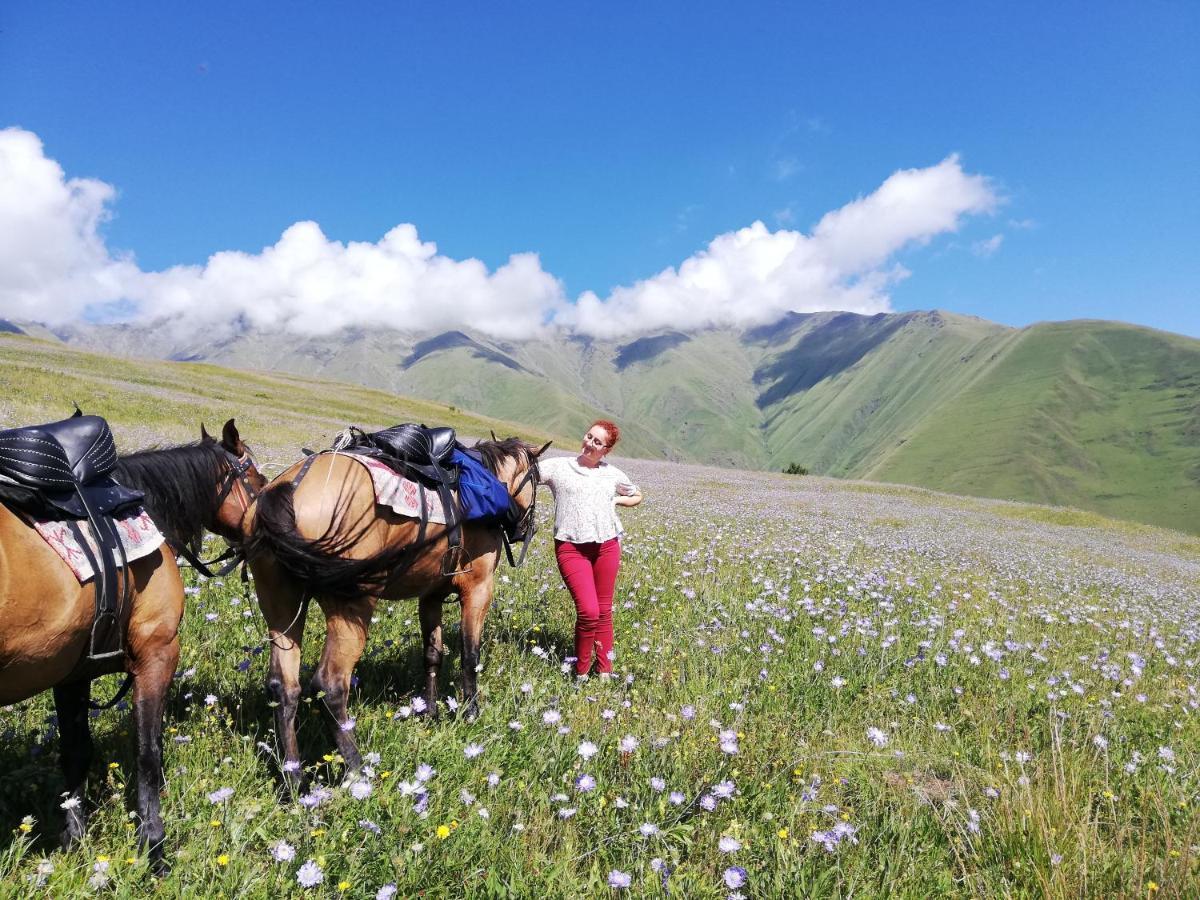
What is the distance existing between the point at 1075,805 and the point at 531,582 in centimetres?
642

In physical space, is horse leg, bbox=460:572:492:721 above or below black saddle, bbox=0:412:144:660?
below

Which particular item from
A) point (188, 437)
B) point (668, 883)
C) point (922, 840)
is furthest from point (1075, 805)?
point (188, 437)

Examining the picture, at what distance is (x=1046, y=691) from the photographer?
5766 millimetres

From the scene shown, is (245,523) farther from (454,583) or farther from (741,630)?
(741,630)


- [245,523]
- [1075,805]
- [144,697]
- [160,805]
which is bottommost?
[160,805]

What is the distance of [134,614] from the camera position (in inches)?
130

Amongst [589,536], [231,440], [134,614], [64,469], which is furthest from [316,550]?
[589,536]

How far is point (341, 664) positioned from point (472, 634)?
1.30m

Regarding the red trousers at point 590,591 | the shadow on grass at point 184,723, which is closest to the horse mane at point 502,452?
the red trousers at point 590,591

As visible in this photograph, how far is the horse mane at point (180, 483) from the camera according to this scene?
13.0 feet

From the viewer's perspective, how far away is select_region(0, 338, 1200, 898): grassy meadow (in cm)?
292

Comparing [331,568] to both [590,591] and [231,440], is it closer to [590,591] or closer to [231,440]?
[231,440]

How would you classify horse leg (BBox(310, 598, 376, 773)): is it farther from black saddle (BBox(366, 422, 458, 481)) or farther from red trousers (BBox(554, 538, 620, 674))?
red trousers (BBox(554, 538, 620, 674))

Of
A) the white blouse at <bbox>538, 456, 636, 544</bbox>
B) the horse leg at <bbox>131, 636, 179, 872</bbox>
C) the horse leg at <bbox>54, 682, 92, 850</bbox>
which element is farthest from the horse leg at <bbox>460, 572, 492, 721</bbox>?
the horse leg at <bbox>54, 682, 92, 850</bbox>
